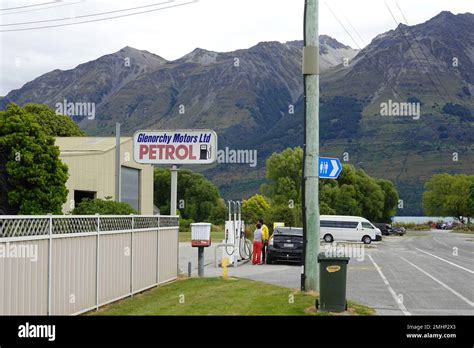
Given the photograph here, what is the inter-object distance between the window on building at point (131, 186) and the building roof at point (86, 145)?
231 centimetres

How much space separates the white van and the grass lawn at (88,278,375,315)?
40639mm

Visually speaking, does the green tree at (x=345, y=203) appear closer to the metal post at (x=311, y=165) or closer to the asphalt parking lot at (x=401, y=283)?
the asphalt parking lot at (x=401, y=283)

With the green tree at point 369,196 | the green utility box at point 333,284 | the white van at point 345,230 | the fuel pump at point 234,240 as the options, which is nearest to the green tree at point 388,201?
the green tree at point 369,196

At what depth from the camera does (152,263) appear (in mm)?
18297

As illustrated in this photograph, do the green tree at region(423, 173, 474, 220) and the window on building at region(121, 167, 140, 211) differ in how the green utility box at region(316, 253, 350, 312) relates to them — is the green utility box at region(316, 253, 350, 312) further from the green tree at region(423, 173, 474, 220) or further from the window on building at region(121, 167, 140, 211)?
the green tree at region(423, 173, 474, 220)

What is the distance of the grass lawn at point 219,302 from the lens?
13539 mm

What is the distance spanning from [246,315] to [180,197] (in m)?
100

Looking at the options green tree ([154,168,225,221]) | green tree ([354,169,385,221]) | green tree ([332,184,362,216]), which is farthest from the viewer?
green tree ([154,168,225,221])

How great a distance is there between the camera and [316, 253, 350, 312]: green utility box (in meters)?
13.2

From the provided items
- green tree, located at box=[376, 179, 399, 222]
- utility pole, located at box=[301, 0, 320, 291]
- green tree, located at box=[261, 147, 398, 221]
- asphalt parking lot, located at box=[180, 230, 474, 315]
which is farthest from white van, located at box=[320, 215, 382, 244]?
green tree, located at box=[376, 179, 399, 222]

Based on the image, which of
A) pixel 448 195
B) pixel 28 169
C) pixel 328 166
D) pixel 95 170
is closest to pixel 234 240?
pixel 328 166

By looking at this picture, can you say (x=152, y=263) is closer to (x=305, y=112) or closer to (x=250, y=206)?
(x=305, y=112)

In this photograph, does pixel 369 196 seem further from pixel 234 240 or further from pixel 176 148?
pixel 176 148

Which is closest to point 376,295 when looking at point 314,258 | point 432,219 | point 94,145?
point 314,258
